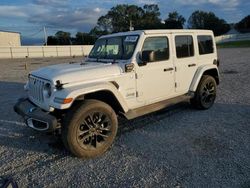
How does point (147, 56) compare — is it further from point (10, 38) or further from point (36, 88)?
point (10, 38)

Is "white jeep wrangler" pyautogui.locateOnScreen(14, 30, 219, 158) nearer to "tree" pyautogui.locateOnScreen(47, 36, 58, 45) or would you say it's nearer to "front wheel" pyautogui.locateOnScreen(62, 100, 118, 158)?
"front wheel" pyautogui.locateOnScreen(62, 100, 118, 158)

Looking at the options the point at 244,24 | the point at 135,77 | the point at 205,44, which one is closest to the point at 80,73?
the point at 135,77

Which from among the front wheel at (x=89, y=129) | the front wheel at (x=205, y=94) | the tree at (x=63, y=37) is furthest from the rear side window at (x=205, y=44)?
the tree at (x=63, y=37)

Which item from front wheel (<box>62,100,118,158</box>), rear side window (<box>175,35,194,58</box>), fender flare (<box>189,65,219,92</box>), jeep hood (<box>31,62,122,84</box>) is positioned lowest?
front wheel (<box>62,100,118,158</box>)

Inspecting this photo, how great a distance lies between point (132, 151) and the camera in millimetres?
4855

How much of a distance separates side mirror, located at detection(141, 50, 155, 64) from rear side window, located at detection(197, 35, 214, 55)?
2.14 metres

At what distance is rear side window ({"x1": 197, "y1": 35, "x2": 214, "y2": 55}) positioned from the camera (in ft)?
23.3

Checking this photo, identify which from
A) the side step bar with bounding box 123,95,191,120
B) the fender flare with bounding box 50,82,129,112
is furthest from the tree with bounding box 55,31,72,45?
the fender flare with bounding box 50,82,129,112

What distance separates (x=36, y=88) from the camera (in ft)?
16.7

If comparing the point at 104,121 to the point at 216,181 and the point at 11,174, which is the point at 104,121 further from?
the point at 216,181

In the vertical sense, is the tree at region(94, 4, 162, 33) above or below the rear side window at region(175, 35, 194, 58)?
above

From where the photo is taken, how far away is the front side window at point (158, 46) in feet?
18.9

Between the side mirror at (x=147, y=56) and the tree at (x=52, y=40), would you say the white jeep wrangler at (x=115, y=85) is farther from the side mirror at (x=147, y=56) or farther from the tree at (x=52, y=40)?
the tree at (x=52, y=40)


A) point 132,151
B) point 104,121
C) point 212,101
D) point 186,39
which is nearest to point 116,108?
point 104,121
